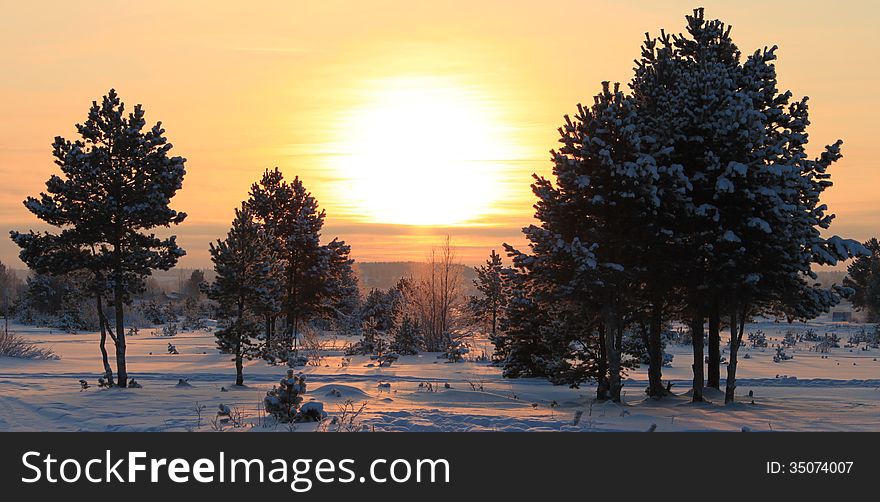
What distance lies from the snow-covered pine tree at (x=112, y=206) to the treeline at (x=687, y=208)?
46.1ft

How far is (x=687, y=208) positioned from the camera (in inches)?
923

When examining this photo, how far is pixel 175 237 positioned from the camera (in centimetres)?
3081

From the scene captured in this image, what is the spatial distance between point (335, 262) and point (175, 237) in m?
26.7

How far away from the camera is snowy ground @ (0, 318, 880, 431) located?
17.2m

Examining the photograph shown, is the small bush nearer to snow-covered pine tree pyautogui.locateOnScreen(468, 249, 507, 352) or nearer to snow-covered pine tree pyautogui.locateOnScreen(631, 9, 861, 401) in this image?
snow-covered pine tree pyautogui.locateOnScreen(468, 249, 507, 352)

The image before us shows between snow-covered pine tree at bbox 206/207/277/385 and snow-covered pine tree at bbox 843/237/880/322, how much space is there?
58090mm

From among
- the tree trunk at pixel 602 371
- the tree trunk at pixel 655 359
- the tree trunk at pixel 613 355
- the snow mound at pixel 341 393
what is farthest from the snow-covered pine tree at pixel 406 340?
the tree trunk at pixel 613 355

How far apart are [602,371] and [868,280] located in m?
59.9

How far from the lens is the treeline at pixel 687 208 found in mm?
23422

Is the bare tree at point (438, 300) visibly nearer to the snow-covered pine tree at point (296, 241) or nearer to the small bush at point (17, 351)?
the snow-covered pine tree at point (296, 241)

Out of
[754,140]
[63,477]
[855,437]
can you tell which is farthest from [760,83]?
[63,477]

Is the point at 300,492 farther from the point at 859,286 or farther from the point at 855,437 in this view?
the point at 859,286

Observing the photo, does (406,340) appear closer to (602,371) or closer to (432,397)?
(602,371)

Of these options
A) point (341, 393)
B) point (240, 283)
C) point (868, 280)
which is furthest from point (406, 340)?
point (868, 280)
